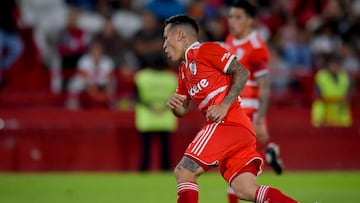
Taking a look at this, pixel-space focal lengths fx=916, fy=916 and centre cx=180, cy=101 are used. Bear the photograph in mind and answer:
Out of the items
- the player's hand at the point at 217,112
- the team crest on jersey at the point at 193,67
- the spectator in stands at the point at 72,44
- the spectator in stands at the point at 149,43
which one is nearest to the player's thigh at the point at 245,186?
the player's hand at the point at 217,112

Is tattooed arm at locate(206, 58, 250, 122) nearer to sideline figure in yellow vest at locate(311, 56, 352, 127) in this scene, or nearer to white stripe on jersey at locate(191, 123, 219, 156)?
white stripe on jersey at locate(191, 123, 219, 156)

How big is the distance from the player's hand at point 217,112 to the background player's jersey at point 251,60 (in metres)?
2.94

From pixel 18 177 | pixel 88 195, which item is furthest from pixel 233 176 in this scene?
pixel 18 177

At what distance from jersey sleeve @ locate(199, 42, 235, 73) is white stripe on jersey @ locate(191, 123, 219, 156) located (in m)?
0.55

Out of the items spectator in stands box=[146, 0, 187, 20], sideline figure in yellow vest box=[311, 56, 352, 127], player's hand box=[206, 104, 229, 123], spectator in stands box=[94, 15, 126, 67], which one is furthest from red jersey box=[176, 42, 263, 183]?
spectator in stands box=[146, 0, 187, 20]

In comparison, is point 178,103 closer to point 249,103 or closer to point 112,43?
point 249,103

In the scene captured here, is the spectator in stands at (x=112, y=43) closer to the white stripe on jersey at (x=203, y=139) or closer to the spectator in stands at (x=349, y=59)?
the spectator in stands at (x=349, y=59)

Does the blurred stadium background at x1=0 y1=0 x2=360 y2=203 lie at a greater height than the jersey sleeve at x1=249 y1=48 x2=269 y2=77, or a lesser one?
lesser

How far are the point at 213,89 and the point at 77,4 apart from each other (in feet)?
42.3

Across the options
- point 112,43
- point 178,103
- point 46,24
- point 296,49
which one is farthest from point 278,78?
point 178,103

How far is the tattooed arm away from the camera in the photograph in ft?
28.0

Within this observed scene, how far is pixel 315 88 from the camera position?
20531mm

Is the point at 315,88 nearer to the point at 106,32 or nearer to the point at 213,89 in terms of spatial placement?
the point at 106,32

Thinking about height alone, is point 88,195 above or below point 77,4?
below
